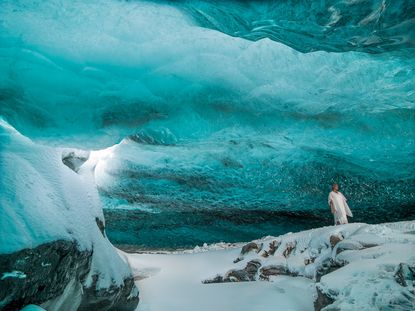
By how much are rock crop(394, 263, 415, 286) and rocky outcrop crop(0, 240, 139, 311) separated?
12.4ft

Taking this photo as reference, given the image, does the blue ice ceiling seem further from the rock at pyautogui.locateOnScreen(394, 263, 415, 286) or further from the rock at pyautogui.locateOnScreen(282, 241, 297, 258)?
the rock at pyautogui.locateOnScreen(394, 263, 415, 286)

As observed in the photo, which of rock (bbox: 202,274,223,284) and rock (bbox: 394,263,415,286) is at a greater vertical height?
rock (bbox: 394,263,415,286)

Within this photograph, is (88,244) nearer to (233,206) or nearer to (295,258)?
(295,258)

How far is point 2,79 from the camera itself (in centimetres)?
446

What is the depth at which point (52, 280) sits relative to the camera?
12.3 feet

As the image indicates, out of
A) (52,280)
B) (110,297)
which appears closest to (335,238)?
(110,297)

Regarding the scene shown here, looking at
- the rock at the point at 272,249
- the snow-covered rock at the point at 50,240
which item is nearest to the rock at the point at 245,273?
the rock at the point at 272,249

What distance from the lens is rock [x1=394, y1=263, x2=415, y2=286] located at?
3519mm

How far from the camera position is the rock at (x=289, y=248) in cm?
769

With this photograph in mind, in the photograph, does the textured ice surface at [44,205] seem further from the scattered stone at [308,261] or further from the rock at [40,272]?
the scattered stone at [308,261]

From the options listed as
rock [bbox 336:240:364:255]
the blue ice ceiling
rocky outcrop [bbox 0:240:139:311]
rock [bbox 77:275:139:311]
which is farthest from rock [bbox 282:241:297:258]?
rocky outcrop [bbox 0:240:139:311]

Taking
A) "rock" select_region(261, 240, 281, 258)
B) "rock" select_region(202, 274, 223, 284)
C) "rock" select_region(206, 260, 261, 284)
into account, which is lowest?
"rock" select_region(202, 274, 223, 284)

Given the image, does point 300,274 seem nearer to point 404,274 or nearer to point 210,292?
point 210,292

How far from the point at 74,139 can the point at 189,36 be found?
110 inches
